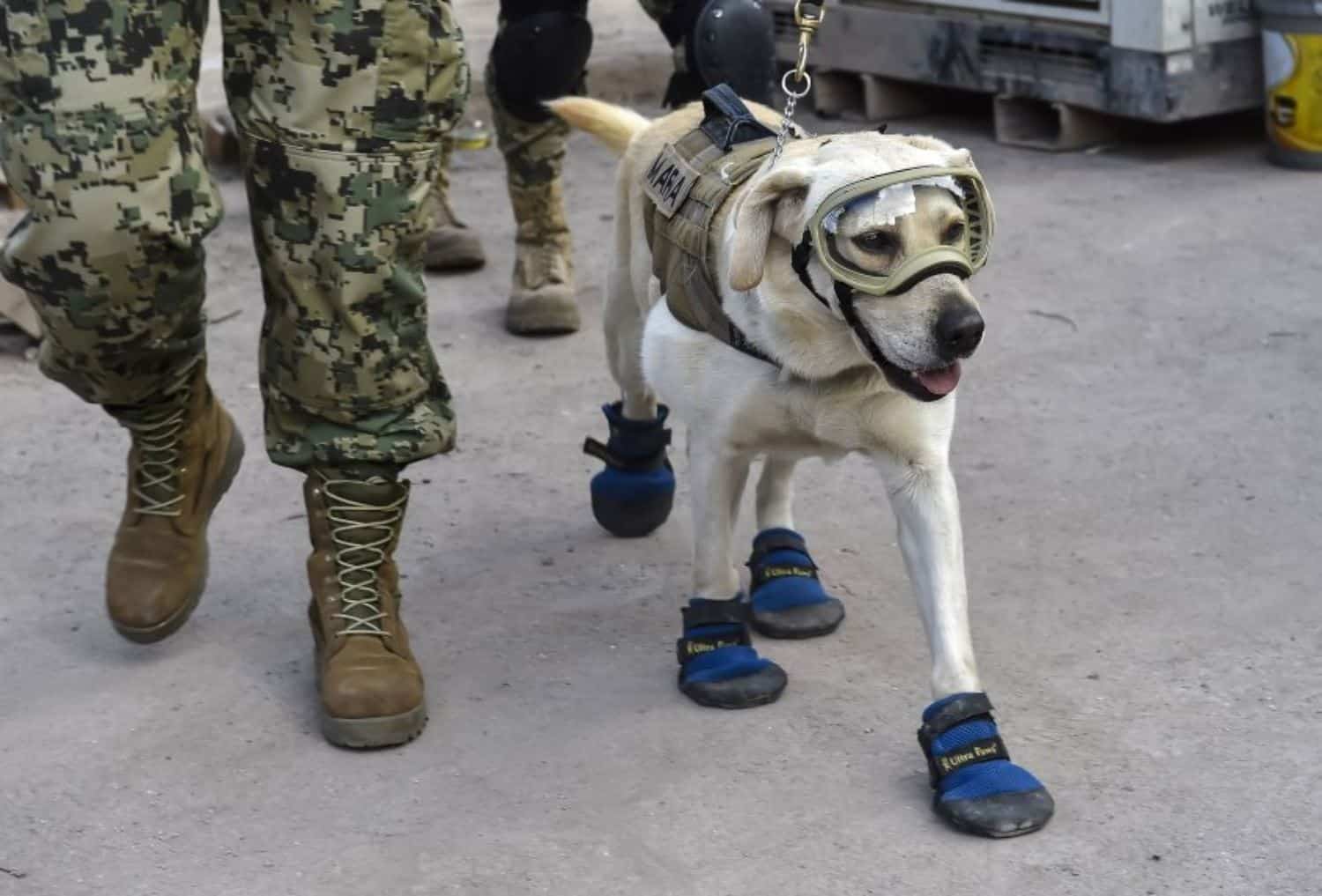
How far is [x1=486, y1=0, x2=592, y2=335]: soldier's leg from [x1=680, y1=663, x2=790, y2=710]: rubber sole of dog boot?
187cm

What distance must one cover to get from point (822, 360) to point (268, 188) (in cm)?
82

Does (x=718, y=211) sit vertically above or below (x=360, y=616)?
above

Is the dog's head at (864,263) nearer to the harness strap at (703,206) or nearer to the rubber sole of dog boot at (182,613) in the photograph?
the harness strap at (703,206)

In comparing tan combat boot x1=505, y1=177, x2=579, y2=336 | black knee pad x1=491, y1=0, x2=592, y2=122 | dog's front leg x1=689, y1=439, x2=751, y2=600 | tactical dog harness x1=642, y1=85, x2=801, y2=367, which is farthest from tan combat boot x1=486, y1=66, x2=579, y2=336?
dog's front leg x1=689, y1=439, x2=751, y2=600

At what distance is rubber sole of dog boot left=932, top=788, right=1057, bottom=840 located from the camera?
2375 millimetres

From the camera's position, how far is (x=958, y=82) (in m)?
5.98

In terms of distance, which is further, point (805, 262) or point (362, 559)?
point (362, 559)

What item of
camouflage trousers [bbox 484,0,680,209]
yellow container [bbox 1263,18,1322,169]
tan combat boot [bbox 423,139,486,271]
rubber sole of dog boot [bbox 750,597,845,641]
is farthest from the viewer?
yellow container [bbox 1263,18,1322,169]

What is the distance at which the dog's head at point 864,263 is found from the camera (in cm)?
225

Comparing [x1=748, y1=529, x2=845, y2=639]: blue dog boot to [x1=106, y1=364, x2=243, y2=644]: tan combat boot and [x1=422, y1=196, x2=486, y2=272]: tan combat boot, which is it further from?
[x1=422, y1=196, x2=486, y2=272]: tan combat boot

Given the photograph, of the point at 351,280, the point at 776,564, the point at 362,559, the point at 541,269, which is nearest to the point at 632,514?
the point at 776,564

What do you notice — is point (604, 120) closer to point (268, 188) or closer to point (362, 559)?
point (268, 188)

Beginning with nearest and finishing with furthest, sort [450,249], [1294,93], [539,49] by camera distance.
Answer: [539,49] < [450,249] < [1294,93]

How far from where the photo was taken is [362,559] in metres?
2.78
